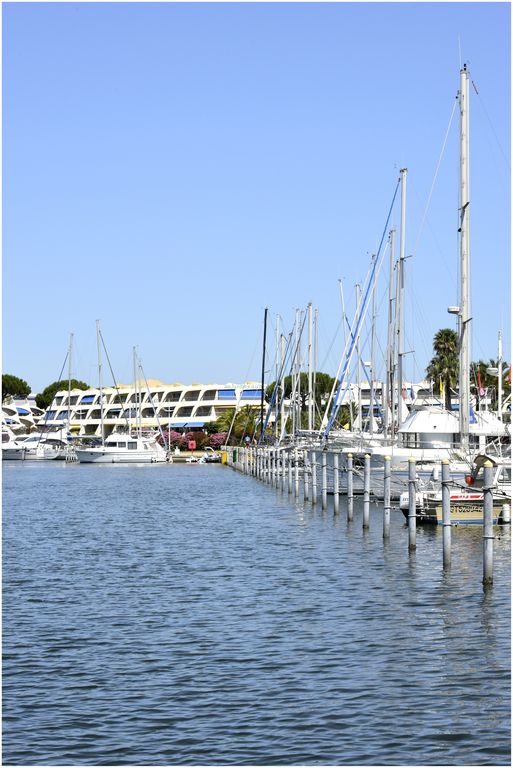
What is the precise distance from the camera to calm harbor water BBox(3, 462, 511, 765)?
13.3m

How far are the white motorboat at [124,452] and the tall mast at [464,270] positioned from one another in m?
87.1

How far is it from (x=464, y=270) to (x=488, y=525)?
18.1 m

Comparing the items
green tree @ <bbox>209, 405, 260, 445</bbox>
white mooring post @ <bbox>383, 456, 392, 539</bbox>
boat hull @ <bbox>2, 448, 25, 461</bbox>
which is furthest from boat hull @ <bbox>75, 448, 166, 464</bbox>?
white mooring post @ <bbox>383, 456, 392, 539</bbox>

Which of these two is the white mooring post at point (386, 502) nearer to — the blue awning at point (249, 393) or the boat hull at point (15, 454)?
the boat hull at point (15, 454)

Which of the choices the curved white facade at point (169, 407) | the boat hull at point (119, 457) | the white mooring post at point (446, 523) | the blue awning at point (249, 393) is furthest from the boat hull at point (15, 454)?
the white mooring post at point (446, 523)

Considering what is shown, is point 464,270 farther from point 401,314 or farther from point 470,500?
point 401,314

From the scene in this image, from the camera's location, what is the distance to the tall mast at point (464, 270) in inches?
1499

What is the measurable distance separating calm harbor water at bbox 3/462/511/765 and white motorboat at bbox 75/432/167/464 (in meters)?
89.7

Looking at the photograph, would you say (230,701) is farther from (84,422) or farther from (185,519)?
(84,422)

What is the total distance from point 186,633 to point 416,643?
375cm

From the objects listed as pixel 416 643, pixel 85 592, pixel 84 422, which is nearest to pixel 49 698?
pixel 416 643

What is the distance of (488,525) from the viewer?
72.9ft

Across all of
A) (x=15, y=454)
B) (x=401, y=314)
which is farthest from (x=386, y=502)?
(x=15, y=454)

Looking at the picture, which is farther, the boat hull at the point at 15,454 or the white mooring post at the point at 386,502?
the boat hull at the point at 15,454
